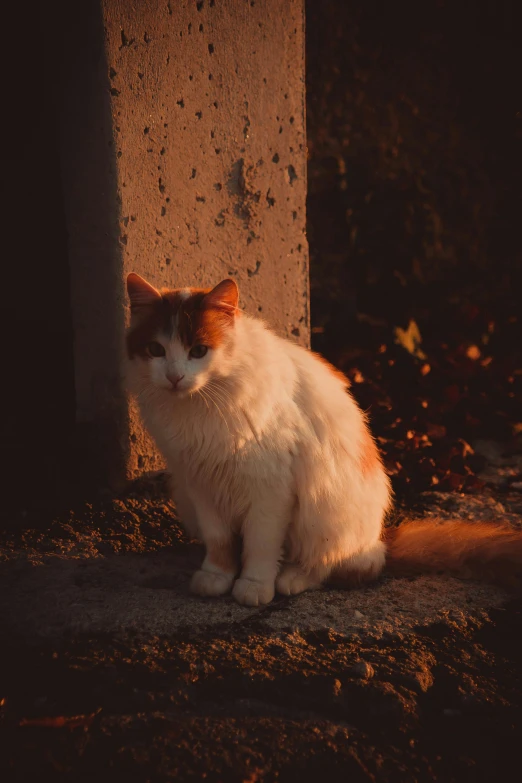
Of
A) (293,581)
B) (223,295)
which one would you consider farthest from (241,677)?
(223,295)

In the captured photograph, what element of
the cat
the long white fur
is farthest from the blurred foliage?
the long white fur

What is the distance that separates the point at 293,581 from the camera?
2658 mm

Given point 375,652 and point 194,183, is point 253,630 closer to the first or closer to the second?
point 375,652

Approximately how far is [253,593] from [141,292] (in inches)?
47.2

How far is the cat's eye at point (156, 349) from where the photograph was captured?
239cm

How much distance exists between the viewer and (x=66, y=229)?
335 cm

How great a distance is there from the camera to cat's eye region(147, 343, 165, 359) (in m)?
2.39

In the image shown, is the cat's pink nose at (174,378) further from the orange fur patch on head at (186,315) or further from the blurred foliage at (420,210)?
the blurred foliage at (420,210)

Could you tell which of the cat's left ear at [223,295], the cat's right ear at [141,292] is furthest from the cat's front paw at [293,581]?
the cat's right ear at [141,292]

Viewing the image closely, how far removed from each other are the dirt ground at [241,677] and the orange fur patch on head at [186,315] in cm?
98

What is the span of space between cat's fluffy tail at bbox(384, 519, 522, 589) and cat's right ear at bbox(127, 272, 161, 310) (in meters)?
1.44

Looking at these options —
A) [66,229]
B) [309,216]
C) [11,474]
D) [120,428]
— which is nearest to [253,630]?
[120,428]

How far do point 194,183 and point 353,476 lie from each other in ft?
5.53

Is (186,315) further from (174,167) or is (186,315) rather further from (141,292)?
(174,167)
